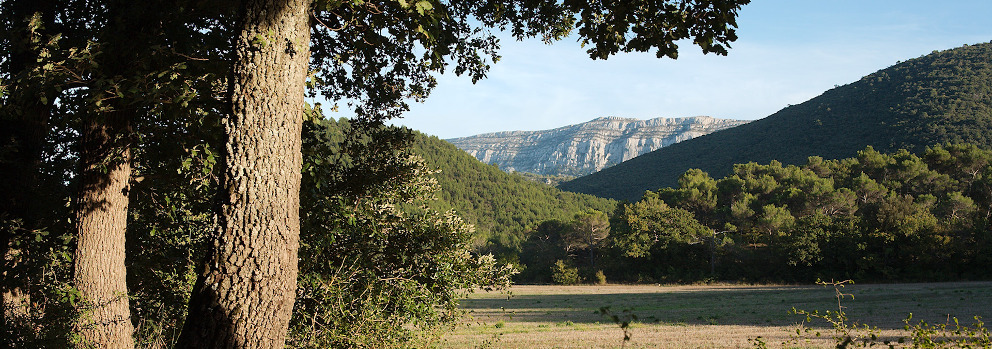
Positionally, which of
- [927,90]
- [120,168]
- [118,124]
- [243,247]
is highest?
[927,90]

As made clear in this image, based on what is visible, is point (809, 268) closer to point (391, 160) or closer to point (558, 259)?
point (558, 259)

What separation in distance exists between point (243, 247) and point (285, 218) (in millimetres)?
277

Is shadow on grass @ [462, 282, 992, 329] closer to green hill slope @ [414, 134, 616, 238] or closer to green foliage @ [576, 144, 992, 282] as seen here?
green foliage @ [576, 144, 992, 282]

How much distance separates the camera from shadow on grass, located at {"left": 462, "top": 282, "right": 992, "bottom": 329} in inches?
883

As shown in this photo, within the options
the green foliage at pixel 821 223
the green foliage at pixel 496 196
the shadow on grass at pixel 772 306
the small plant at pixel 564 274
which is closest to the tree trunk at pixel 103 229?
the shadow on grass at pixel 772 306

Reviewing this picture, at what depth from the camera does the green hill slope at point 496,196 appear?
304 feet

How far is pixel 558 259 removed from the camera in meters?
62.3

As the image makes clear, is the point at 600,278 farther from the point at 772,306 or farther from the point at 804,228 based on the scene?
the point at 772,306

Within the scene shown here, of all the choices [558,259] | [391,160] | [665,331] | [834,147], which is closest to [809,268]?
[558,259]

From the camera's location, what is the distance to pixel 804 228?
45625 mm

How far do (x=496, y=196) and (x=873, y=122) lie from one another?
53.6m

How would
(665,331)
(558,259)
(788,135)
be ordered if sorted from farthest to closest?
1. (788,135)
2. (558,259)
3. (665,331)

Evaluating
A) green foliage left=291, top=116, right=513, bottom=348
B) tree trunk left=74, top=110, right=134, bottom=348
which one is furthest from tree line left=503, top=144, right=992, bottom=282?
tree trunk left=74, top=110, right=134, bottom=348

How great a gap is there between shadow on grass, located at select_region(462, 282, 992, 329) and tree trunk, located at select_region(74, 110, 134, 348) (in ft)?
43.7
